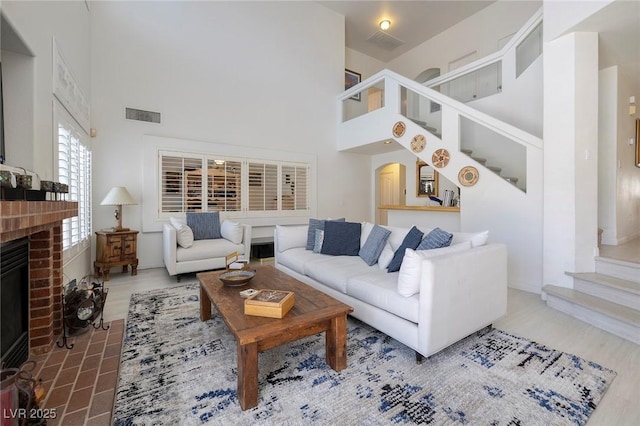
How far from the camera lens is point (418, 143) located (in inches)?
191

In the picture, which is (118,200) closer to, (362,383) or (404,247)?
(404,247)

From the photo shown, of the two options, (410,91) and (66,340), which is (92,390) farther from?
(410,91)

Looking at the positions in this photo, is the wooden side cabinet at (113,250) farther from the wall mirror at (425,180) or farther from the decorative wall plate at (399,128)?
the wall mirror at (425,180)

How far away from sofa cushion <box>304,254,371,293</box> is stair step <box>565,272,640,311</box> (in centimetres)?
218

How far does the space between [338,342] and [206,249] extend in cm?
285

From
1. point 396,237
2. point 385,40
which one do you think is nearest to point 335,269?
point 396,237

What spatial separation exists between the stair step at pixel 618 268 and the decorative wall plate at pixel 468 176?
5.30 ft

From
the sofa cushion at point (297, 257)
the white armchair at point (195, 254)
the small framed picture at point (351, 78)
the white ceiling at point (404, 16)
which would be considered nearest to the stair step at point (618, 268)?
the sofa cushion at point (297, 257)

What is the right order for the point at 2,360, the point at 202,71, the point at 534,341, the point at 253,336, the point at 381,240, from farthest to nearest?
the point at 202,71 < the point at 381,240 < the point at 534,341 < the point at 2,360 < the point at 253,336

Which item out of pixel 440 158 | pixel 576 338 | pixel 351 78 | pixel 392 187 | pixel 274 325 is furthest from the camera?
pixel 392 187

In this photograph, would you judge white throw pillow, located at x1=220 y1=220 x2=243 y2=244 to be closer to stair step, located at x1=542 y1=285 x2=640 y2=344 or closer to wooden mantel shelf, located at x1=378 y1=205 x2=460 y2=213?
wooden mantel shelf, located at x1=378 y1=205 x2=460 y2=213

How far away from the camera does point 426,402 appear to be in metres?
1.54

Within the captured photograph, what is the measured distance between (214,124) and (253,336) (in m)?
4.66

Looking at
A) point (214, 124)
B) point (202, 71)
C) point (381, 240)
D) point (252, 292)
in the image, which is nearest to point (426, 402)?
point (252, 292)
